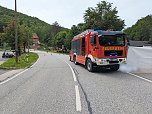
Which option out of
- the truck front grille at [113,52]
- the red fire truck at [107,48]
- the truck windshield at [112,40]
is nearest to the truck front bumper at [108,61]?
the red fire truck at [107,48]

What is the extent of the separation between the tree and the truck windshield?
5080 centimetres

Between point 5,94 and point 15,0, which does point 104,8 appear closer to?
point 15,0

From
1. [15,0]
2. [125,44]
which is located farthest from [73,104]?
[15,0]

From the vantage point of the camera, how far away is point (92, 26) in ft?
226

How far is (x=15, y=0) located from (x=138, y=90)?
21.9 meters

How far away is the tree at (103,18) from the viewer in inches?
2687

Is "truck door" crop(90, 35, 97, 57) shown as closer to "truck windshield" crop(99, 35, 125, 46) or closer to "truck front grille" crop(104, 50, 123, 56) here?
"truck windshield" crop(99, 35, 125, 46)

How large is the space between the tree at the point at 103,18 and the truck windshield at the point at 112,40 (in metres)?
50.8

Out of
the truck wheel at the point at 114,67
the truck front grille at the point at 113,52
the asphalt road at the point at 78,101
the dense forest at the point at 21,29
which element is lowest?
the asphalt road at the point at 78,101

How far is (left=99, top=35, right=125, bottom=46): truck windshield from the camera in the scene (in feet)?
54.9

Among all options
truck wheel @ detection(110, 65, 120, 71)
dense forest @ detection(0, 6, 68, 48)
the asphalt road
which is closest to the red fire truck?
truck wheel @ detection(110, 65, 120, 71)

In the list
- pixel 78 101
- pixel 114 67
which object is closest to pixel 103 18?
pixel 114 67

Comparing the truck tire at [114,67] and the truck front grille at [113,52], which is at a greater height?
the truck front grille at [113,52]

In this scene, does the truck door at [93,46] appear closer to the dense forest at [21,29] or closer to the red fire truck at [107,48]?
the red fire truck at [107,48]
